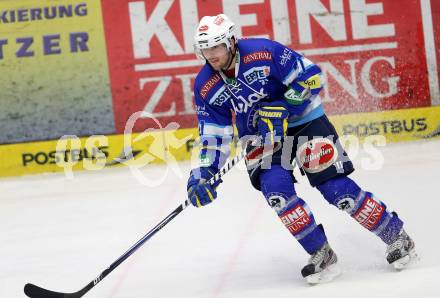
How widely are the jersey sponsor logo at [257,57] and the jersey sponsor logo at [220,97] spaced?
16 cm

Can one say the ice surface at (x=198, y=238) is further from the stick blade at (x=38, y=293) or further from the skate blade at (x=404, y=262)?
the stick blade at (x=38, y=293)

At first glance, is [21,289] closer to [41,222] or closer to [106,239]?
[106,239]

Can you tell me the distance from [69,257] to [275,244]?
111cm

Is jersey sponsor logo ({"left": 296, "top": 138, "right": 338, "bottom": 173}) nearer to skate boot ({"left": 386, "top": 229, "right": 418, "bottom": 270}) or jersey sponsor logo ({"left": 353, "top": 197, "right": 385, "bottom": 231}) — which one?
jersey sponsor logo ({"left": 353, "top": 197, "right": 385, "bottom": 231})

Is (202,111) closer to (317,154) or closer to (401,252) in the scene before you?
(317,154)

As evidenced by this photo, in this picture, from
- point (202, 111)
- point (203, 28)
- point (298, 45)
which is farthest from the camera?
point (298, 45)

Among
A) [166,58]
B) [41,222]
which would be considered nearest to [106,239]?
[41,222]

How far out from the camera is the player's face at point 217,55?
3666mm

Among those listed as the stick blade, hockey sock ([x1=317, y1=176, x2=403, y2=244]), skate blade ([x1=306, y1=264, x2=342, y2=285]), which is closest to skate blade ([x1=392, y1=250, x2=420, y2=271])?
hockey sock ([x1=317, y1=176, x2=403, y2=244])

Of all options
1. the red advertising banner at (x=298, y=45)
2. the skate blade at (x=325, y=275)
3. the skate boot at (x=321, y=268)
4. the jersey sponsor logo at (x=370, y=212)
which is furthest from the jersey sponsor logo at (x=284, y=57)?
the red advertising banner at (x=298, y=45)

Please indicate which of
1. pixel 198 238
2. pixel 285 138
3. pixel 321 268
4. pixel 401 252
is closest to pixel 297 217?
pixel 321 268

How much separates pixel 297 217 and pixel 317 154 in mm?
297

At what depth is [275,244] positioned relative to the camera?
4.50 metres

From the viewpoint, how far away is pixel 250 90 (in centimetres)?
379
